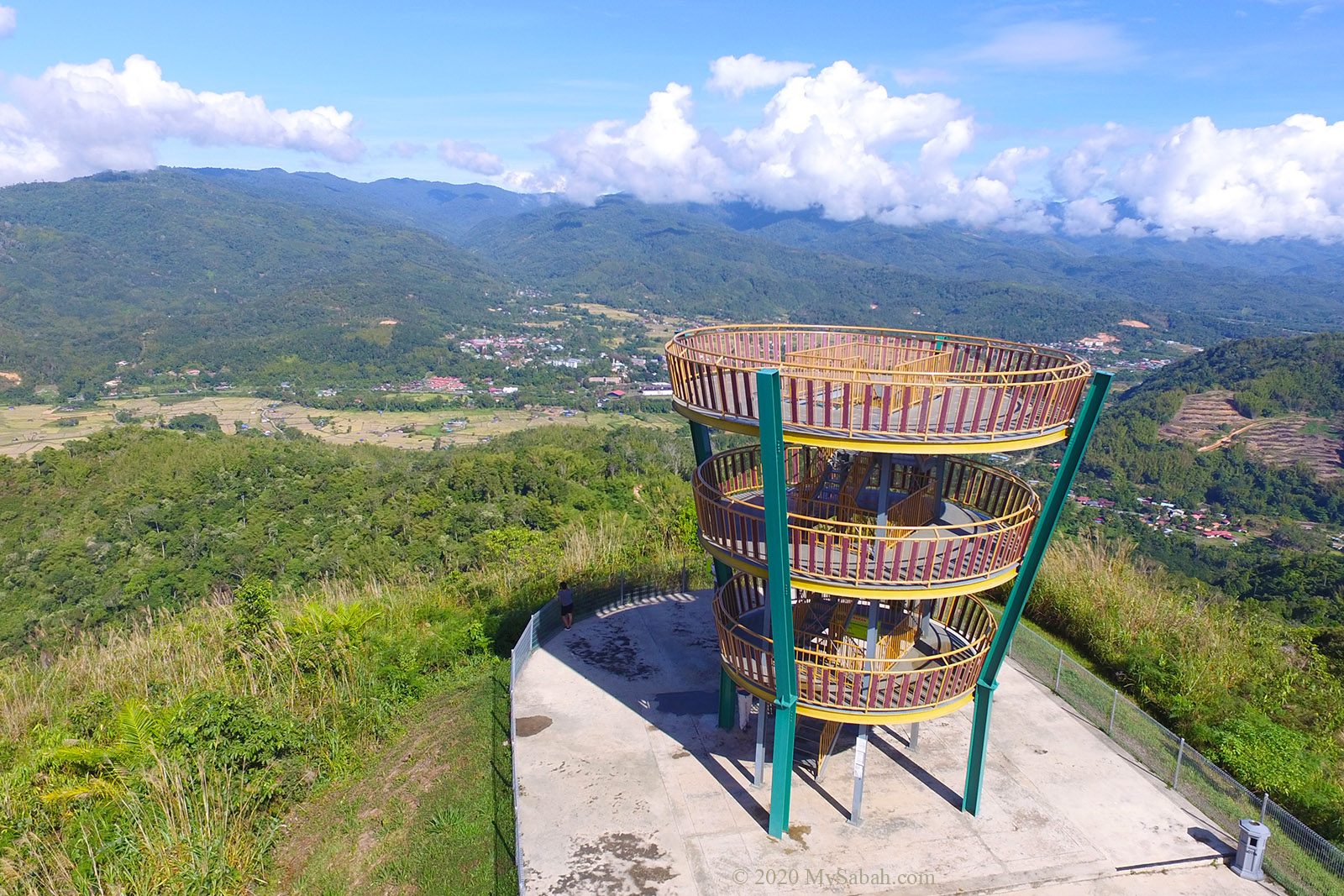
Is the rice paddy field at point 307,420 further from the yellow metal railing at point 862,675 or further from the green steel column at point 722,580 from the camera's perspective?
the yellow metal railing at point 862,675

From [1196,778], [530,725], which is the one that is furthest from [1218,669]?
[530,725]

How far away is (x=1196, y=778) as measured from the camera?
12.4 metres

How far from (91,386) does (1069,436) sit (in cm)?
19516

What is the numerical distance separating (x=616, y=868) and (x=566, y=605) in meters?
8.38

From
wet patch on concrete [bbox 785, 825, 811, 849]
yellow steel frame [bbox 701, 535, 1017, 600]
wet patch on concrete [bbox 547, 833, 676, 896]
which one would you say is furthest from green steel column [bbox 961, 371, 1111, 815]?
wet patch on concrete [bbox 547, 833, 676, 896]

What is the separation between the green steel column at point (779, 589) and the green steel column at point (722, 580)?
2.75 m

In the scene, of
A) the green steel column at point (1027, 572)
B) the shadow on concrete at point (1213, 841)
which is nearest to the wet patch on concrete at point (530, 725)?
the green steel column at point (1027, 572)

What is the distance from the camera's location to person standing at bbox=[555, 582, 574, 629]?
18.4 metres

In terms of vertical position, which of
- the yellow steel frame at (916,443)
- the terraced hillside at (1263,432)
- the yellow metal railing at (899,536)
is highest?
the yellow steel frame at (916,443)

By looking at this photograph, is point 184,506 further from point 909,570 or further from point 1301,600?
point 1301,600

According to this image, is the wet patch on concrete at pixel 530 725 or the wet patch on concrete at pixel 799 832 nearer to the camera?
the wet patch on concrete at pixel 799 832

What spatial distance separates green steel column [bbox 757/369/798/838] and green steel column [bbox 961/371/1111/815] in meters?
2.97

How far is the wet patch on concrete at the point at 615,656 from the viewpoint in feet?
53.9

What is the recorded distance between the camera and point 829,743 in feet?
41.2
